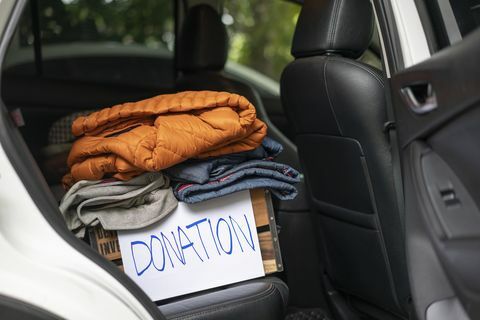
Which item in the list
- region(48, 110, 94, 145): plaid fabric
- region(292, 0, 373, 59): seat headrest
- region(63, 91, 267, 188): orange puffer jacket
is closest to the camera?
region(63, 91, 267, 188): orange puffer jacket

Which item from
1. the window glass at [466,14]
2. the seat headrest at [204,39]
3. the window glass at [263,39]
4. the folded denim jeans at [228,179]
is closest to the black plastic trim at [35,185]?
the folded denim jeans at [228,179]

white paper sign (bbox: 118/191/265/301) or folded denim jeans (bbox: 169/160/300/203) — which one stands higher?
folded denim jeans (bbox: 169/160/300/203)

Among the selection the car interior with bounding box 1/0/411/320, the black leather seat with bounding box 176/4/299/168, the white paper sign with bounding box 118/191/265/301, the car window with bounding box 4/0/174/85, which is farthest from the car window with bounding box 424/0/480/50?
the car window with bounding box 4/0/174/85

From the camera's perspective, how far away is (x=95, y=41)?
468 centimetres

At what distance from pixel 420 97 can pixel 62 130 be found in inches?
74.5

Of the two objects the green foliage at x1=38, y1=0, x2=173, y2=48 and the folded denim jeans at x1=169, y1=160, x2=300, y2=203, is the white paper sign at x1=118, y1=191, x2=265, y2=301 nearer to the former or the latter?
the folded denim jeans at x1=169, y1=160, x2=300, y2=203

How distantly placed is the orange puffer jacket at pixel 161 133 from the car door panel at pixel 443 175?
415mm

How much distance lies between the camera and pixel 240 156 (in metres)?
1.72

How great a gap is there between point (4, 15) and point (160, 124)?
0.44 m

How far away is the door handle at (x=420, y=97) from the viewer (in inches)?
51.3

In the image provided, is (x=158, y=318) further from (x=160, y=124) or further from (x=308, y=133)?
(x=308, y=133)

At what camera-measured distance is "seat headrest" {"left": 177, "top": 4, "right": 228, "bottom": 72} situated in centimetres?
276

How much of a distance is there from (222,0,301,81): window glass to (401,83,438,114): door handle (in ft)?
17.4

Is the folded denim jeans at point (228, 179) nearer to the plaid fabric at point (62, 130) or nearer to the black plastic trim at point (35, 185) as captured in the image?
the black plastic trim at point (35, 185)
